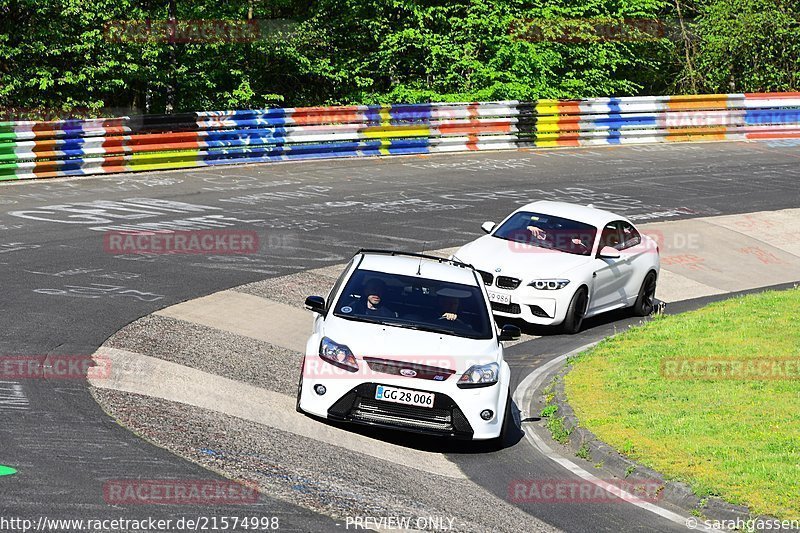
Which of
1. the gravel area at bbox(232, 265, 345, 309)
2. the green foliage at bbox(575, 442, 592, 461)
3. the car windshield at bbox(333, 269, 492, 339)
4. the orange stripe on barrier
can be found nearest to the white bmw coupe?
the gravel area at bbox(232, 265, 345, 309)

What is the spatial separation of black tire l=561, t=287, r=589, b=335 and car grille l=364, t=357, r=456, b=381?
5.82m

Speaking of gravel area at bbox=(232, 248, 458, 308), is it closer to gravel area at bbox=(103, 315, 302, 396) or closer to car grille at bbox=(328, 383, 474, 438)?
gravel area at bbox=(103, 315, 302, 396)

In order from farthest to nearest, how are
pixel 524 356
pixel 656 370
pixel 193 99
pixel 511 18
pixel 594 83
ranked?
pixel 594 83, pixel 511 18, pixel 193 99, pixel 524 356, pixel 656 370

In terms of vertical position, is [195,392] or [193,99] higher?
[193,99]

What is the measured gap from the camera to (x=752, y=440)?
10828 mm

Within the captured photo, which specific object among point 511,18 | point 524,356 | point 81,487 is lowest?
point 524,356

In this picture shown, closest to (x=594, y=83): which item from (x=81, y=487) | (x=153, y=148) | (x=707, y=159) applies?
(x=707, y=159)

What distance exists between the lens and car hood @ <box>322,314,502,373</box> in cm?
1071

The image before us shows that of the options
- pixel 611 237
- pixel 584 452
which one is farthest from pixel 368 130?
pixel 584 452

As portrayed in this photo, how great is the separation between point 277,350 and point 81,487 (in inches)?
239

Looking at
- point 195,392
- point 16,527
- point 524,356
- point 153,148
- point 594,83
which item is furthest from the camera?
point 594,83

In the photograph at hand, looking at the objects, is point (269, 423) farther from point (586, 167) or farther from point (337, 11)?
point (337, 11)

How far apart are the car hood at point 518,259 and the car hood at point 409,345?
4.72m

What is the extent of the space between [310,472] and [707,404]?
4.94 m
